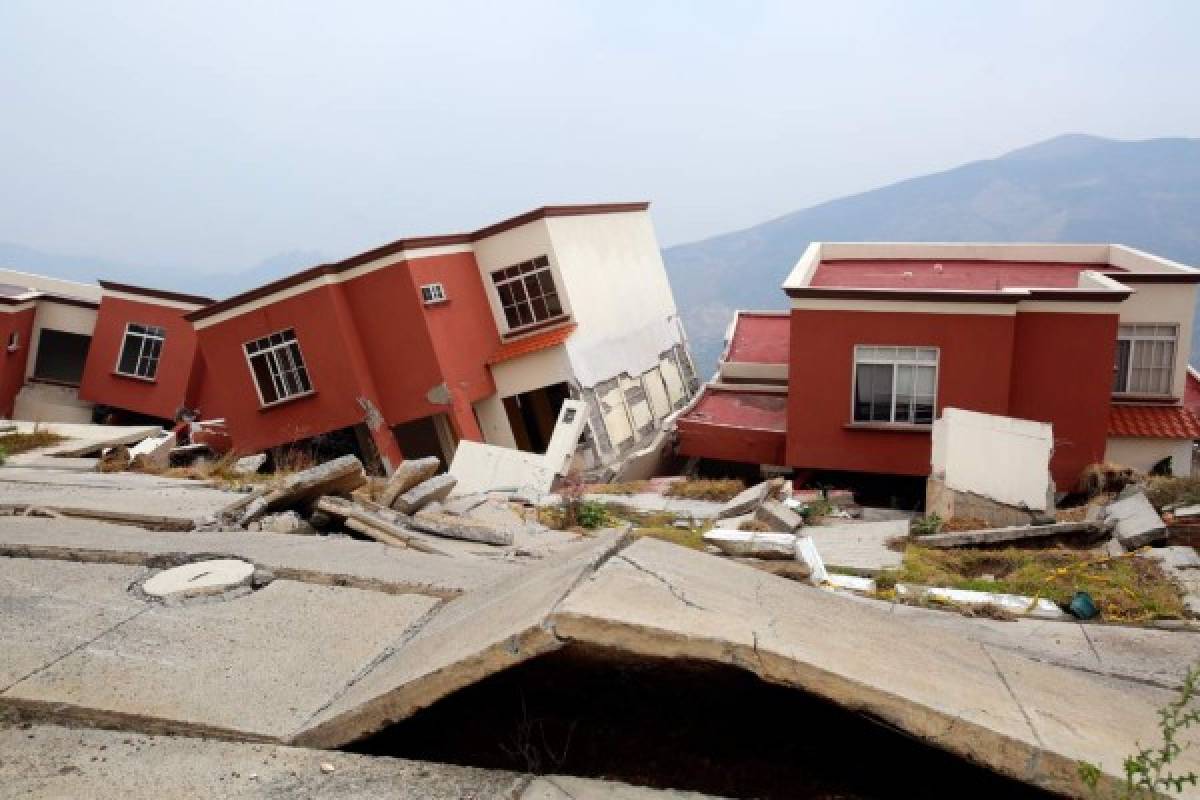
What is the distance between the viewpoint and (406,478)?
8.16 metres

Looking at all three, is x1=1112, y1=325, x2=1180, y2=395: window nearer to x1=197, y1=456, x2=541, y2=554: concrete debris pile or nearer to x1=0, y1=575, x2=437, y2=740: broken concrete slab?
x1=197, y1=456, x2=541, y2=554: concrete debris pile

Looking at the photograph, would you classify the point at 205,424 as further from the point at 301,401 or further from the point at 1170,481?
the point at 1170,481

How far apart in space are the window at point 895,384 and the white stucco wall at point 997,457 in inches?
163

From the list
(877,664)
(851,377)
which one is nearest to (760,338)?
(851,377)

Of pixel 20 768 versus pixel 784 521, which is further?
pixel 784 521

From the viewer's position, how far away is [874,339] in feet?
52.3

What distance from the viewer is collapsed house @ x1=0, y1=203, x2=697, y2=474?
768 inches

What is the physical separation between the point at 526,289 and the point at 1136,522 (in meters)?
14.6

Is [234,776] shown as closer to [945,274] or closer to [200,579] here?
[200,579]

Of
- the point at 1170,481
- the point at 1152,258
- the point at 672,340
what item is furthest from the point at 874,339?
the point at 672,340

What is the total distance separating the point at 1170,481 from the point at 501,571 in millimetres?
10686

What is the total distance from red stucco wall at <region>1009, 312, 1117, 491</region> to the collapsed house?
320 inches

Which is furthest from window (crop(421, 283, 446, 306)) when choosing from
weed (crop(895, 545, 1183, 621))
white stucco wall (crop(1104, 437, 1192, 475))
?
white stucco wall (crop(1104, 437, 1192, 475))

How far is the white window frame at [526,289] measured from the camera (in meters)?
21.1
